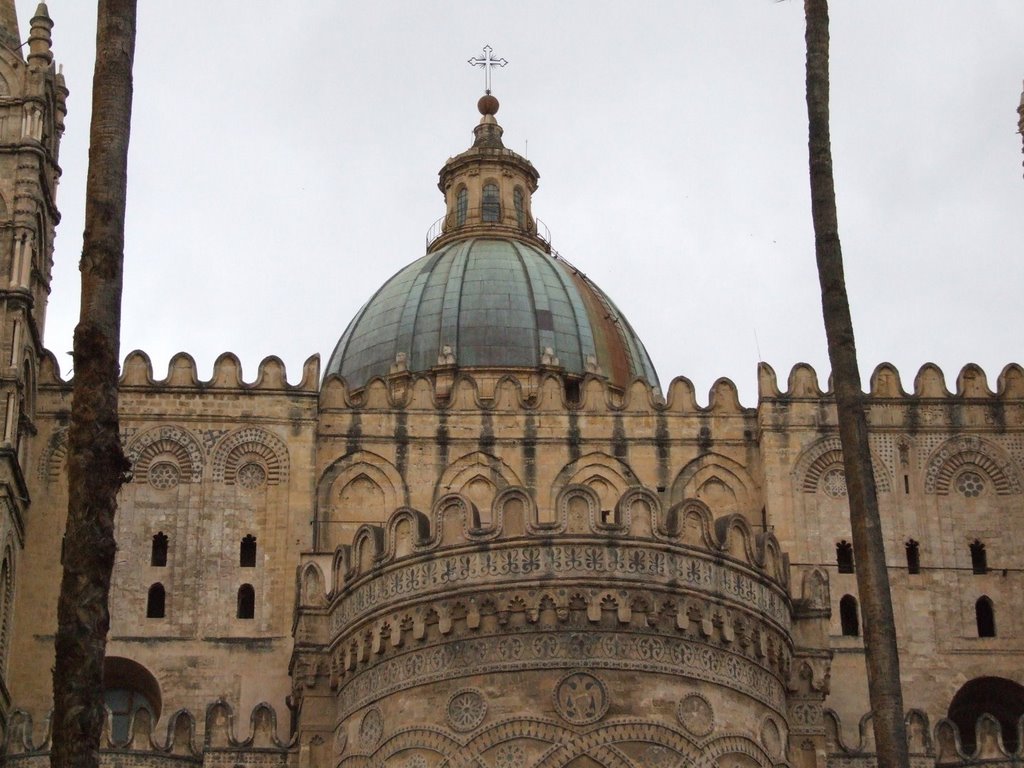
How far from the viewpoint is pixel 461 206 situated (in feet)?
184

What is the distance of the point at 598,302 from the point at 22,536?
57.3 ft

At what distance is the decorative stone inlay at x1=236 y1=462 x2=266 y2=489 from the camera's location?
133 ft

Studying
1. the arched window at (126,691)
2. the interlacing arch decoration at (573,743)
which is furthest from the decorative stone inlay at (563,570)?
the arched window at (126,691)

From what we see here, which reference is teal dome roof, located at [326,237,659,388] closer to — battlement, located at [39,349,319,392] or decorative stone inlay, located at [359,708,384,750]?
battlement, located at [39,349,319,392]

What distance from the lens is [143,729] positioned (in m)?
35.2

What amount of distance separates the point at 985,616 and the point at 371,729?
14106 millimetres

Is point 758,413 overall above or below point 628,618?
above

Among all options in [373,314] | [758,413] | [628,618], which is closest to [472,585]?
[628,618]

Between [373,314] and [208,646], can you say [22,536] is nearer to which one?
[208,646]

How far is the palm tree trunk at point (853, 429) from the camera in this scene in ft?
82.4

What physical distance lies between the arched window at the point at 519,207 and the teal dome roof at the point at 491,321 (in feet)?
10.3

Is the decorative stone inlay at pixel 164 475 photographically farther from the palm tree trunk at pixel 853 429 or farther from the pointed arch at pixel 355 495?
the palm tree trunk at pixel 853 429

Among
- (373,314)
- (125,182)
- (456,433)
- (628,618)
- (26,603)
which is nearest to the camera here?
(125,182)

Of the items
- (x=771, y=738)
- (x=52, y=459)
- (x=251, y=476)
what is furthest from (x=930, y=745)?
Answer: (x=52, y=459)
